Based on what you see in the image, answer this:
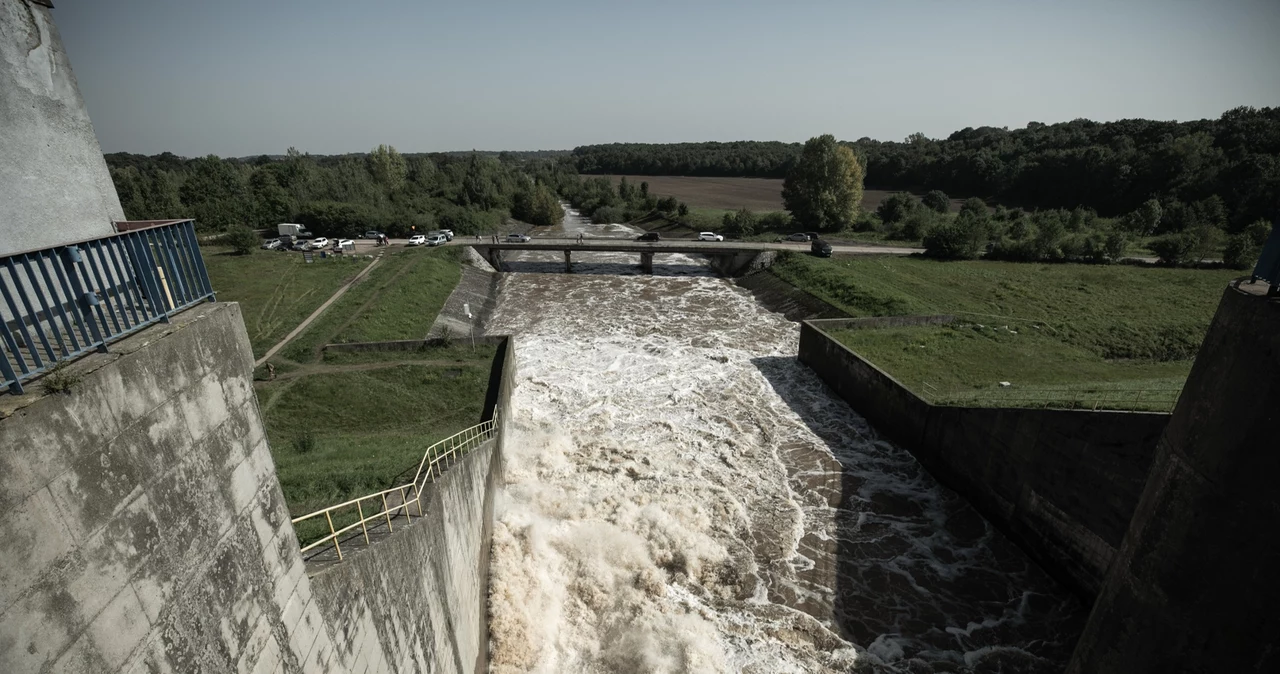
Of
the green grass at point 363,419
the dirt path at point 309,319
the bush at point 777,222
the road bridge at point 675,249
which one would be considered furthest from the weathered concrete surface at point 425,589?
the bush at point 777,222

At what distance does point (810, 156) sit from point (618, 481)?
56.9 metres

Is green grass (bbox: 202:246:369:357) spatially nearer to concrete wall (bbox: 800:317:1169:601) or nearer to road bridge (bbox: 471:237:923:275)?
road bridge (bbox: 471:237:923:275)

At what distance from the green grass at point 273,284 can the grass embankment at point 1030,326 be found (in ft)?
105

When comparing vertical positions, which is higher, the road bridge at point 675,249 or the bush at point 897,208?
the bush at point 897,208

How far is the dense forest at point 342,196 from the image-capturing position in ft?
215

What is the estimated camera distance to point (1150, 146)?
69.9m

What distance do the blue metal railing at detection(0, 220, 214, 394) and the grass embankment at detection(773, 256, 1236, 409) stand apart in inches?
817

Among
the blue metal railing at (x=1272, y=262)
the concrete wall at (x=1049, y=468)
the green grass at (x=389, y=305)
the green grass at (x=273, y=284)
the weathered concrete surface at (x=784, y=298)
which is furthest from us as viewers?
the weathered concrete surface at (x=784, y=298)

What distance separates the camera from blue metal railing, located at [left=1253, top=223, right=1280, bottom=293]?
309 inches

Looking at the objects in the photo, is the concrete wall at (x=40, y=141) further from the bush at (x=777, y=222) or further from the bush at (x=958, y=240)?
the bush at (x=777, y=222)

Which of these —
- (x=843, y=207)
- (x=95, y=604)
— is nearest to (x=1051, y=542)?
(x=95, y=604)

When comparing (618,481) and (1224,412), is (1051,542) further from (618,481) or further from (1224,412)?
(618,481)

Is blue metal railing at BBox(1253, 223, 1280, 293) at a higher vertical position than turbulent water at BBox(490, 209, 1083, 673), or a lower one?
higher

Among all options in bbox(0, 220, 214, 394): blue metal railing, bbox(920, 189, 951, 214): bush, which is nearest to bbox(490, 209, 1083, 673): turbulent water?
bbox(0, 220, 214, 394): blue metal railing
